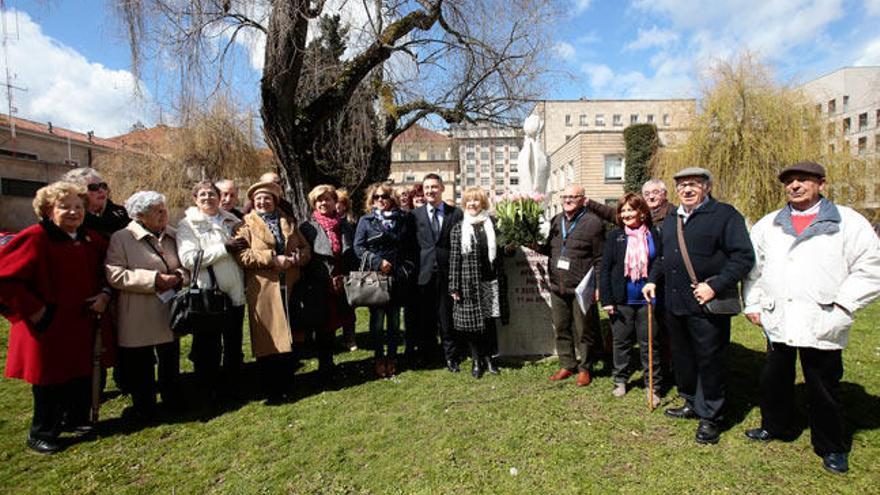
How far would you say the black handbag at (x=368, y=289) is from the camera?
4.73 meters

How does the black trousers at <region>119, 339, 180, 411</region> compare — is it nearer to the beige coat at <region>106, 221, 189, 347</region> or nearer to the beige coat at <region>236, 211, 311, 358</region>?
the beige coat at <region>106, 221, 189, 347</region>

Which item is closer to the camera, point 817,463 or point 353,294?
point 817,463

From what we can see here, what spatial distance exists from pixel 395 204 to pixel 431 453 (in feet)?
9.04

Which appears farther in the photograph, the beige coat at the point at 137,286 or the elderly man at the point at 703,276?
the beige coat at the point at 137,286

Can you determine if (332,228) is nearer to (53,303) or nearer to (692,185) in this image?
(53,303)

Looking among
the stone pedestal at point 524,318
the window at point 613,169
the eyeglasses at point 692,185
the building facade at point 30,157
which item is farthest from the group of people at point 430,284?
the window at point 613,169

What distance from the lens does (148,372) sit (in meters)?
3.99

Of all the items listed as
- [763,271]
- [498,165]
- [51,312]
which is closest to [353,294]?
[51,312]

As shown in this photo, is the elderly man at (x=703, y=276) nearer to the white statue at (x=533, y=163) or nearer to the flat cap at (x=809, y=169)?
the flat cap at (x=809, y=169)

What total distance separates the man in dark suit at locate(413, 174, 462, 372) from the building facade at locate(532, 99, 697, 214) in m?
1.46

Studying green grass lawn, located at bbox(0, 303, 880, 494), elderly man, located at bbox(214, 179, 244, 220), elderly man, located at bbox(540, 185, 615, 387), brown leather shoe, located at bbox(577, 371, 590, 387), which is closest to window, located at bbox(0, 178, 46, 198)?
green grass lawn, located at bbox(0, 303, 880, 494)

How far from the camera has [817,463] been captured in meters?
3.02

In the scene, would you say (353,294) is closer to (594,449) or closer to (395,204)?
(395,204)

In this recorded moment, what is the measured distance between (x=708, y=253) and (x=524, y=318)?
254 centimetres
